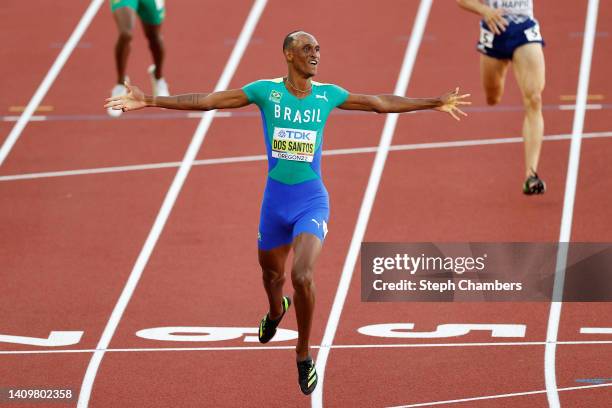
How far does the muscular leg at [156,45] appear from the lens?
14.2 m

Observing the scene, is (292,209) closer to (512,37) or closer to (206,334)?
(206,334)

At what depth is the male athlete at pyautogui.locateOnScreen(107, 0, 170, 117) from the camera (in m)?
13.7

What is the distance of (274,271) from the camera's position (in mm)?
8906

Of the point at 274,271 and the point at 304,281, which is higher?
the point at 304,281

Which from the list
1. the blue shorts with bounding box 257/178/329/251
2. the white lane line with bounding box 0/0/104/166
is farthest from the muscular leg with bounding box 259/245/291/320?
the white lane line with bounding box 0/0/104/166

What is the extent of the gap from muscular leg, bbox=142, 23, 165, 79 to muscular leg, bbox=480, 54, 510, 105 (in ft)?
11.7

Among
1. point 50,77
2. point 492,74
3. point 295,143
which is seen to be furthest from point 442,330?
point 50,77

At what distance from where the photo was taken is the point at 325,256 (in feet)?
36.4

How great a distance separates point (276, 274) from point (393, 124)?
530cm

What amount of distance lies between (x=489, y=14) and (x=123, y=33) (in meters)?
3.93

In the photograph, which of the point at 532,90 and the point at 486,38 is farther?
the point at 486,38

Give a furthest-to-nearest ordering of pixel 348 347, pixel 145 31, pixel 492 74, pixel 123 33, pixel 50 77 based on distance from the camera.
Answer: pixel 50 77 < pixel 145 31 < pixel 123 33 < pixel 492 74 < pixel 348 347

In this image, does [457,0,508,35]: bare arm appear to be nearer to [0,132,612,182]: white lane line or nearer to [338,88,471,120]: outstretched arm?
[0,132,612,182]: white lane line

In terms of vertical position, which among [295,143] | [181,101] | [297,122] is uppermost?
[181,101]
